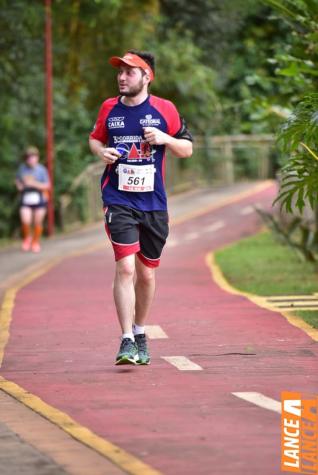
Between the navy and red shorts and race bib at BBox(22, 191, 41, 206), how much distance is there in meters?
18.4

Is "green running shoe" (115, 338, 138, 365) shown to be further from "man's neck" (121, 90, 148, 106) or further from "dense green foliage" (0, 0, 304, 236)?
"dense green foliage" (0, 0, 304, 236)

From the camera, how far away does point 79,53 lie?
37.3 metres

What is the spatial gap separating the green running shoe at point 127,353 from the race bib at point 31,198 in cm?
1871

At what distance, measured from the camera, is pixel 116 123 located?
10.8 metres

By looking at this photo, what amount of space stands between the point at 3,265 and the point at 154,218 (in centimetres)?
1386

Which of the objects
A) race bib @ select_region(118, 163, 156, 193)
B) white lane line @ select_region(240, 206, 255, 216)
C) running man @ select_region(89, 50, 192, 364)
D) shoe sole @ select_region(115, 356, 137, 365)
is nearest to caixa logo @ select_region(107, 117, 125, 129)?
running man @ select_region(89, 50, 192, 364)

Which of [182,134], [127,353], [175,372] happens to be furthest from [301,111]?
[175,372]

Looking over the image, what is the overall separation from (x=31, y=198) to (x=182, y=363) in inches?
736

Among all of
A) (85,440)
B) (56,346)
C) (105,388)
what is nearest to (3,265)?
(56,346)

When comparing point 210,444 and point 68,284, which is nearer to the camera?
point 210,444

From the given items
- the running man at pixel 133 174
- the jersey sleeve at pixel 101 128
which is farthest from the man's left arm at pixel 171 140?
the jersey sleeve at pixel 101 128

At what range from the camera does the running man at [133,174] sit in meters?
10.7

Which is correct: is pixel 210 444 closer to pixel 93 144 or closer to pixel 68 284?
pixel 93 144

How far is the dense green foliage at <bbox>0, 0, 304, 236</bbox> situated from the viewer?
31.0m
